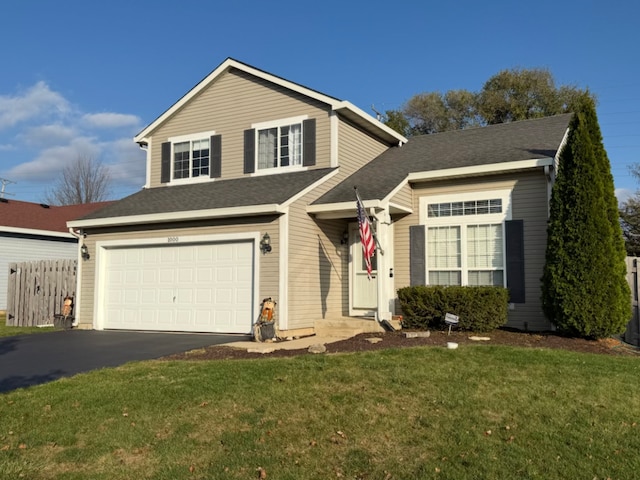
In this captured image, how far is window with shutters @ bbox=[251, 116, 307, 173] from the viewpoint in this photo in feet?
45.3

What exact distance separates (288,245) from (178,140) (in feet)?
20.2

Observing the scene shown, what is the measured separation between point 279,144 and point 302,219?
10.5 ft

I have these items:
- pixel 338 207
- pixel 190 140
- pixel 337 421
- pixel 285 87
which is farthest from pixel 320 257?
pixel 337 421

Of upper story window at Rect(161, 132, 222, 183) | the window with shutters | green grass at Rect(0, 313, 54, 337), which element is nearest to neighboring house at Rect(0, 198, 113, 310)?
green grass at Rect(0, 313, 54, 337)

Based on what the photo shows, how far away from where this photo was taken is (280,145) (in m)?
14.0

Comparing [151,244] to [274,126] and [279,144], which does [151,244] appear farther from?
[274,126]

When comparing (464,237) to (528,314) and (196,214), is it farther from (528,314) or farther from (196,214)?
(196,214)

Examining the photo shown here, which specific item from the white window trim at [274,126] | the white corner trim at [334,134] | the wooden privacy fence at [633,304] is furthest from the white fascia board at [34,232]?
the wooden privacy fence at [633,304]

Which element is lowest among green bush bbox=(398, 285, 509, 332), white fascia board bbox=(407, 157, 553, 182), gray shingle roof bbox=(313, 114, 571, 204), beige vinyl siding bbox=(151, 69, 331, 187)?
green bush bbox=(398, 285, 509, 332)

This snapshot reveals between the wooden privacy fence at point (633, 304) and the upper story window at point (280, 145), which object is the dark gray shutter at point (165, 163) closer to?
the upper story window at point (280, 145)

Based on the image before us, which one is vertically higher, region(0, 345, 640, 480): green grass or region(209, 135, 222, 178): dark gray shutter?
region(209, 135, 222, 178): dark gray shutter

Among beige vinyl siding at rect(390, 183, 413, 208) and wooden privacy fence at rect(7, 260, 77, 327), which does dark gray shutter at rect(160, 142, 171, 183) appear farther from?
beige vinyl siding at rect(390, 183, 413, 208)

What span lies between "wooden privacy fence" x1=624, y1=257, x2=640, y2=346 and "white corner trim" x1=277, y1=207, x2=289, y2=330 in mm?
7183

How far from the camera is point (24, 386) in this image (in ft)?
22.6
